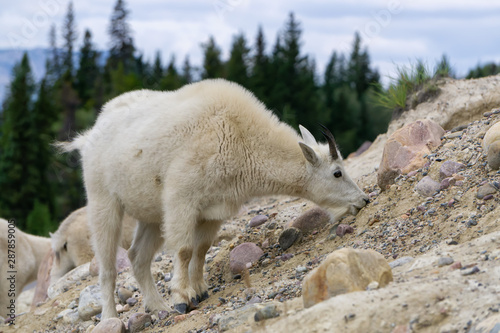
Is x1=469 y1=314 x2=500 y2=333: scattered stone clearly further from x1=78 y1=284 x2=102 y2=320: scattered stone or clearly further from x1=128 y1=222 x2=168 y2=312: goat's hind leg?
x1=78 y1=284 x2=102 y2=320: scattered stone

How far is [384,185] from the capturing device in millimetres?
8930

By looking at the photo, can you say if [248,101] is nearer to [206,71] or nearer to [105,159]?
[105,159]

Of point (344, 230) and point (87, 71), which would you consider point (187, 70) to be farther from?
point (344, 230)

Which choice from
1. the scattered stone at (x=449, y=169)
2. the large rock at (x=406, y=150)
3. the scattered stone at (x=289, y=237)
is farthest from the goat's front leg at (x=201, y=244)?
the scattered stone at (x=449, y=169)

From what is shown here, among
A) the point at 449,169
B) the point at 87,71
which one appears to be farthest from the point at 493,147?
the point at 87,71

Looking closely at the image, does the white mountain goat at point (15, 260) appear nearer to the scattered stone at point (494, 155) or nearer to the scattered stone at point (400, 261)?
the scattered stone at point (400, 261)

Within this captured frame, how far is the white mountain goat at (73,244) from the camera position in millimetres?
13047

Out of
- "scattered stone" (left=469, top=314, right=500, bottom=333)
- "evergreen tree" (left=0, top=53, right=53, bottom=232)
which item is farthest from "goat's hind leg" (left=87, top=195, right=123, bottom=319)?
"evergreen tree" (left=0, top=53, right=53, bottom=232)

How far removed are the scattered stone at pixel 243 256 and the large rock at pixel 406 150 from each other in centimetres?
191

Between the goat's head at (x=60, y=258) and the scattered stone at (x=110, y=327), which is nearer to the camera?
the scattered stone at (x=110, y=327)

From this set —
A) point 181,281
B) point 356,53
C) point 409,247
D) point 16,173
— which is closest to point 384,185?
point 409,247

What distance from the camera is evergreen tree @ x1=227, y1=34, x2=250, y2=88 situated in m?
62.8

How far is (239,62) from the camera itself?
66875 millimetres

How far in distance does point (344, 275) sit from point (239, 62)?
205 feet
